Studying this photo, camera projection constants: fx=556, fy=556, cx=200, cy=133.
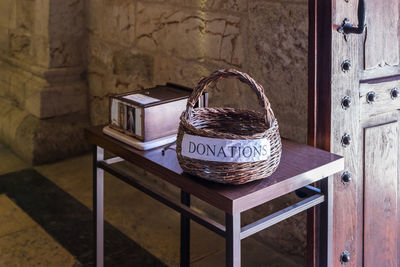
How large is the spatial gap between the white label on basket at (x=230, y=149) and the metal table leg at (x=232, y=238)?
155 mm

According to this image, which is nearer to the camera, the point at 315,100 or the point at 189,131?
the point at 189,131

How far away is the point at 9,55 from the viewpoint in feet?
14.1

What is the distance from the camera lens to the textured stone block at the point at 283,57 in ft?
7.44

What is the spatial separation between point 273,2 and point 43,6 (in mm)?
2037

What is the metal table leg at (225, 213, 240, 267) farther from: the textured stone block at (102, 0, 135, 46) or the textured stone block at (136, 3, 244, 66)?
the textured stone block at (102, 0, 135, 46)

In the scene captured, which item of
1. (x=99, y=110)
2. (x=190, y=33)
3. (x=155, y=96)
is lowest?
(x=99, y=110)

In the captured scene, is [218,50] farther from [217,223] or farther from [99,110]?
[99,110]

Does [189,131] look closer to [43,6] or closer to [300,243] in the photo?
[300,243]

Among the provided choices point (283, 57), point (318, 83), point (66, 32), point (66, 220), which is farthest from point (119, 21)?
point (318, 83)

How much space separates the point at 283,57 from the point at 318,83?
569mm

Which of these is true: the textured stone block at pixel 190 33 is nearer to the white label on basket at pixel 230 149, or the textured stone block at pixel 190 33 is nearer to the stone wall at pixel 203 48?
the stone wall at pixel 203 48

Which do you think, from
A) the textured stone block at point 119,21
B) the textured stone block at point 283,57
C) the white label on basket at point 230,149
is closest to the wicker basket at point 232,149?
the white label on basket at point 230,149

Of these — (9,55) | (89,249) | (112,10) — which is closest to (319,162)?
(89,249)

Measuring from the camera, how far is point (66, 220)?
2963 mm
